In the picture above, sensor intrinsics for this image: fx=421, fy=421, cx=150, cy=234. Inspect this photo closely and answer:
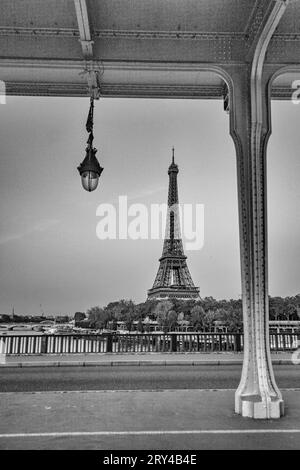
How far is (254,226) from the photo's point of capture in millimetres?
4848

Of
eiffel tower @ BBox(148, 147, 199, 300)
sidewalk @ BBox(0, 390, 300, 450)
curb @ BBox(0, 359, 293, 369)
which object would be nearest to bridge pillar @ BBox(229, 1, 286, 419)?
sidewalk @ BBox(0, 390, 300, 450)

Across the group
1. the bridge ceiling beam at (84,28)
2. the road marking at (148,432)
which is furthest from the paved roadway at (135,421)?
A: the bridge ceiling beam at (84,28)

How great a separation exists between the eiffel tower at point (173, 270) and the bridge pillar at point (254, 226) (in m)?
43.5

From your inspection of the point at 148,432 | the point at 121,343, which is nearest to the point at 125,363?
the point at 121,343

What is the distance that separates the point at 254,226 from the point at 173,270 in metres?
46.0

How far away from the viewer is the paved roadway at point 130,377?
7649 millimetres

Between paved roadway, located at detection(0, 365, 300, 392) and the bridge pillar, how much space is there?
Result: 3204mm

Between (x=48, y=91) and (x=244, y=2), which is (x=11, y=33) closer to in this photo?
(x=48, y=91)

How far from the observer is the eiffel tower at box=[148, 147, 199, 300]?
4950 cm

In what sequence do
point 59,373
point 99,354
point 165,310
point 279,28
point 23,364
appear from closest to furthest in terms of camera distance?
point 279,28 → point 59,373 → point 23,364 → point 99,354 → point 165,310

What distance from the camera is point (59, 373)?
32.1ft

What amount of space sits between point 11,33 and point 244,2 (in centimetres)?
258

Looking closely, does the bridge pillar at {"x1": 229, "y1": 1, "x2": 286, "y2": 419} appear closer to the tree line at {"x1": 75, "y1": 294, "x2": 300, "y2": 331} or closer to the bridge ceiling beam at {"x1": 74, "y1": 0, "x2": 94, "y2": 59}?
the bridge ceiling beam at {"x1": 74, "y1": 0, "x2": 94, "y2": 59}
